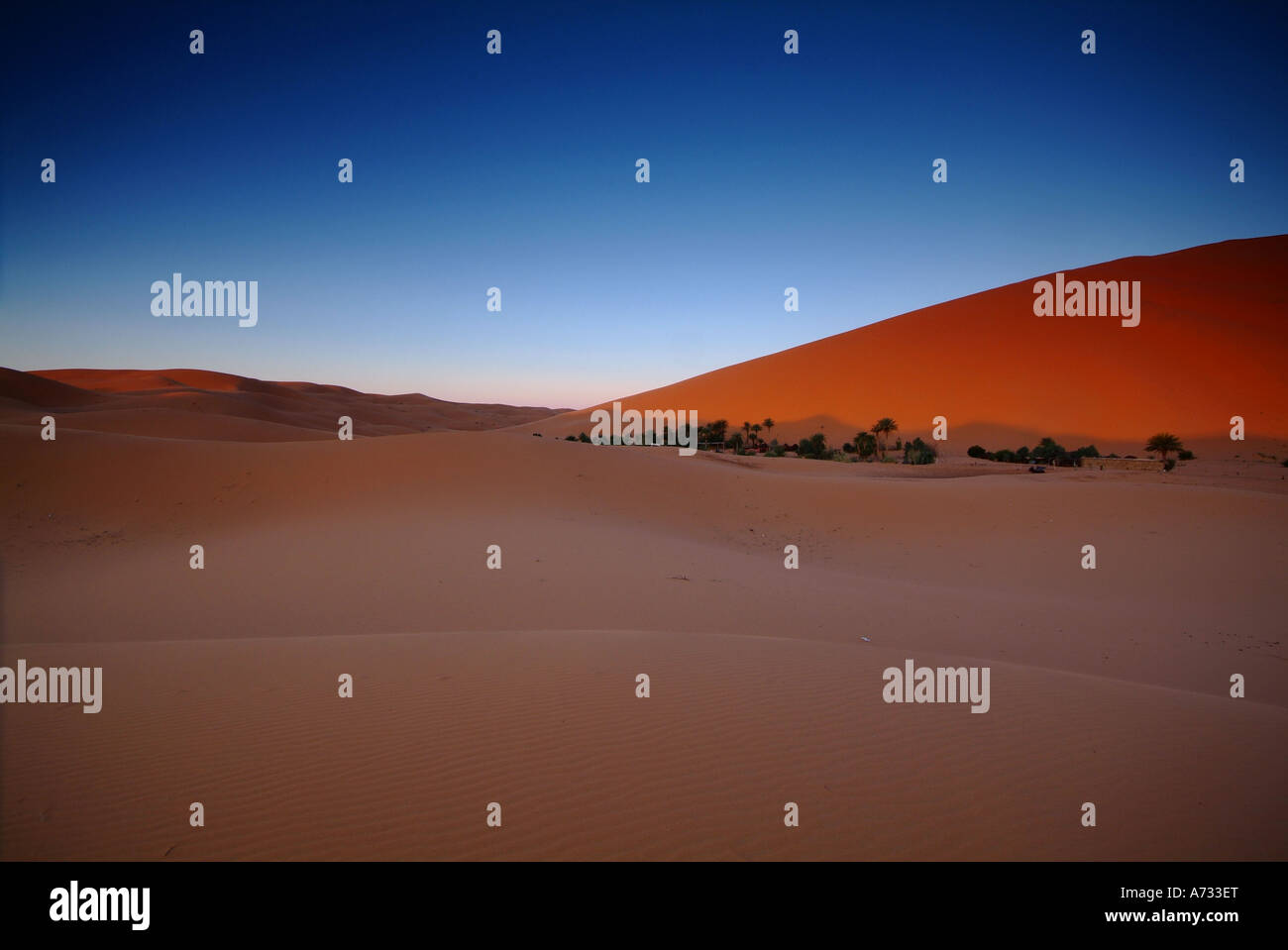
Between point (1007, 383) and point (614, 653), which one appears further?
point (1007, 383)

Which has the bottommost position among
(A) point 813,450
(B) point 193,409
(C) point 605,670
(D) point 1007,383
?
(C) point 605,670

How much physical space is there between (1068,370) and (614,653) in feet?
213

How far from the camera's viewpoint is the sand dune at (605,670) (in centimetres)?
402

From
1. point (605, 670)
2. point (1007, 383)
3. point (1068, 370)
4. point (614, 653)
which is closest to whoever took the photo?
point (605, 670)

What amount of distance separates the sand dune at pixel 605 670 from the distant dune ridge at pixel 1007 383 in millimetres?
25171

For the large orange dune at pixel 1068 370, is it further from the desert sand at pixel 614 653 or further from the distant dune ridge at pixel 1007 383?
the desert sand at pixel 614 653

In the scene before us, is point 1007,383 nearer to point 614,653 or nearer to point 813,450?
point 813,450

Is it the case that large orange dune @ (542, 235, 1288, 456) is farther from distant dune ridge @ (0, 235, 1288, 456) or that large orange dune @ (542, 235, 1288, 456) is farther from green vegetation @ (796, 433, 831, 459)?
green vegetation @ (796, 433, 831, 459)

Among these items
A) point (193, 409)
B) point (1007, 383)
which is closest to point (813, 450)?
point (1007, 383)

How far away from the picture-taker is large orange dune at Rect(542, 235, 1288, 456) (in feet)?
159

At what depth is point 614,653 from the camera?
7.46m

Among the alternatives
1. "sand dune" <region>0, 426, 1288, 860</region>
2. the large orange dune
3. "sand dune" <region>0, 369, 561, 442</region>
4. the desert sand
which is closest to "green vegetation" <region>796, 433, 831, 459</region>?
the large orange dune
